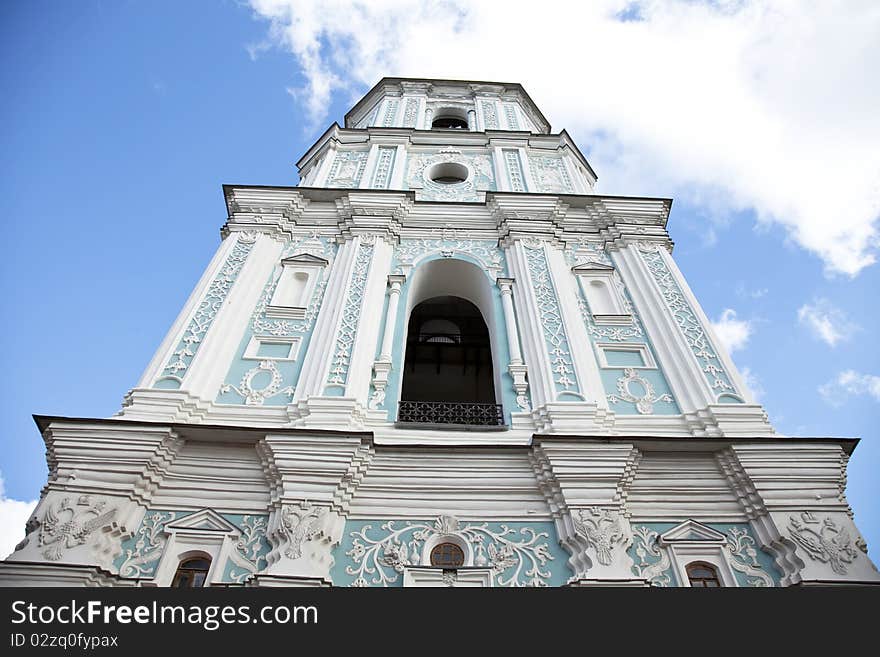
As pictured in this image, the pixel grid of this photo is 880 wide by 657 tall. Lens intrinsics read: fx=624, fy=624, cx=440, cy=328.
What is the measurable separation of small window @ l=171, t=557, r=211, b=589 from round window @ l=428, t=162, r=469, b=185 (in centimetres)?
1082

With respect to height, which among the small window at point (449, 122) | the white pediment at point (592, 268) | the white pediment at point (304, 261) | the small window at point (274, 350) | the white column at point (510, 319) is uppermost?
the small window at point (449, 122)

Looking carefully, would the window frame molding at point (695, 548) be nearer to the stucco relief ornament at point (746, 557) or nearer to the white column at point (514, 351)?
the stucco relief ornament at point (746, 557)

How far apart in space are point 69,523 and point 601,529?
5.56 m

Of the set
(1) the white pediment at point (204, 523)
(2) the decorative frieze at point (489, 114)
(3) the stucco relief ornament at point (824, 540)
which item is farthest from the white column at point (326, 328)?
(2) the decorative frieze at point (489, 114)

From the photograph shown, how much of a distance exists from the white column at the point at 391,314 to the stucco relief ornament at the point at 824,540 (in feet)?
15.7

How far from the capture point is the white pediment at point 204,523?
689cm

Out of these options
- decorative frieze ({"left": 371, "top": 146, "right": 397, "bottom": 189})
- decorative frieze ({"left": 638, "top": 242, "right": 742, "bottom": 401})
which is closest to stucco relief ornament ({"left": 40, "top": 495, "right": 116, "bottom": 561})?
decorative frieze ({"left": 638, "top": 242, "right": 742, "bottom": 401})

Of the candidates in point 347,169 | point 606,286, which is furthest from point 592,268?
point 347,169

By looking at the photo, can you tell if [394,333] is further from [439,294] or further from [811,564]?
[811,564]

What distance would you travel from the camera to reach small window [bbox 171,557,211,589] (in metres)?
6.52

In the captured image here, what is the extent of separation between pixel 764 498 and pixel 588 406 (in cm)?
227

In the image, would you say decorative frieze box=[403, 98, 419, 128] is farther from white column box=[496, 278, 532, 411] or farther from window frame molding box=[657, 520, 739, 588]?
window frame molding box=[657, 520, 739, 588]

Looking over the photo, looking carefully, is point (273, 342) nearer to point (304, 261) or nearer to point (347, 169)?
point (304, 261)

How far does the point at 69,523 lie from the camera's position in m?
6.43
